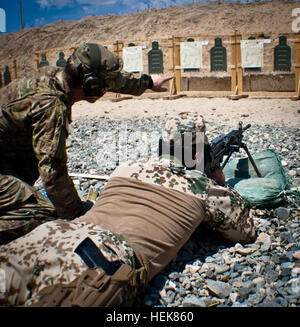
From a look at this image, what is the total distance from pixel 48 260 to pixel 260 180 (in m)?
2.63

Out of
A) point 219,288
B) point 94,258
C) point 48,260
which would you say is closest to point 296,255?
point 219,288

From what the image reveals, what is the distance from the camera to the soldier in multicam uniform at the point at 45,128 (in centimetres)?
260

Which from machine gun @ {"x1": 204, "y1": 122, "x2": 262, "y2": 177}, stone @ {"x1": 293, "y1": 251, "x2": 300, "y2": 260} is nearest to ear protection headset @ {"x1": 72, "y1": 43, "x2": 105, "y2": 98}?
machine gun @ {"x1": 204, "y1": 122, "x2": 262, "y2": 177}

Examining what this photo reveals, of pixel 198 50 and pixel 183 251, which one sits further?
pixel 198 50

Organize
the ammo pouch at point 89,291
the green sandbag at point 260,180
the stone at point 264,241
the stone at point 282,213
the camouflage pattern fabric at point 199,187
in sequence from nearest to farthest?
the ammo pouch at point 89,291
the camouflage pattern fabric at point 199,187
the stone at point 264,241
the stone at point 282,213
the green sandbag at point 260,180

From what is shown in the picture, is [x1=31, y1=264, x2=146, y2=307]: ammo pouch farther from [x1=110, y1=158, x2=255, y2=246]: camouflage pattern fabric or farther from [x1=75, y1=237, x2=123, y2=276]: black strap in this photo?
[x1=110, y1=158, x2=255, y2=246]: camouflage pattern fabric

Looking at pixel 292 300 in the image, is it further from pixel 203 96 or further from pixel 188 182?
pixel 203 96

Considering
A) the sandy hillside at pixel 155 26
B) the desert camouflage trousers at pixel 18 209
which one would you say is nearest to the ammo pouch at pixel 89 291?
the desert camouflage trousers at pixel 18 209

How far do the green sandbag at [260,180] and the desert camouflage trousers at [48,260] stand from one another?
1997mm

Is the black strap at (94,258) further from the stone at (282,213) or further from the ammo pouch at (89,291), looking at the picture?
the stone at (282,213)

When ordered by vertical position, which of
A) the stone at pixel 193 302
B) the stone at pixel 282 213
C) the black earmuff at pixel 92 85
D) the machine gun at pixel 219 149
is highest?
the black earmuff at pixel 92 85
